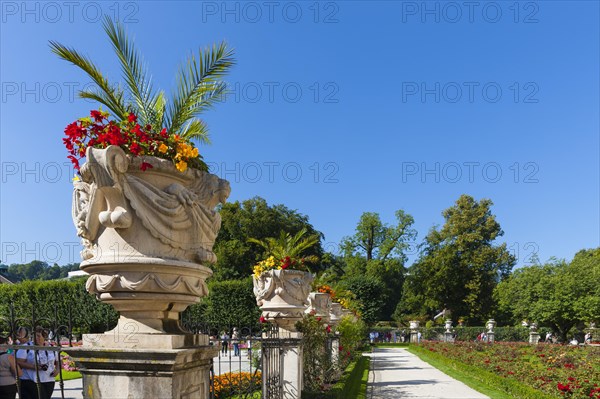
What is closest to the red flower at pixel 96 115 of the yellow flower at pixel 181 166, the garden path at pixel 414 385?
the yellow flower at pixel 181 166

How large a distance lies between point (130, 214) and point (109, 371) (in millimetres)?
917

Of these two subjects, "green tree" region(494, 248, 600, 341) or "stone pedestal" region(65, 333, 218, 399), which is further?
"green tree" region(494, 248, 600, 341)

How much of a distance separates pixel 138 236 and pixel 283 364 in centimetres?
546

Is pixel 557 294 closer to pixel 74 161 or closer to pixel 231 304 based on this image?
pixel 231 304

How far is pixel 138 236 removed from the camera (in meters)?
2.93

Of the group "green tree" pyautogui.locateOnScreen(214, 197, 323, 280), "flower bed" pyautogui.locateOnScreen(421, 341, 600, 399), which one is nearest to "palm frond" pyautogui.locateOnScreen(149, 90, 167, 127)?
"flower bed" pyautogui.locateOnScreen(421, 341, 600, 399)

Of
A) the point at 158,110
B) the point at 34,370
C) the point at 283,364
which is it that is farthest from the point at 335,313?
the point at 158,110

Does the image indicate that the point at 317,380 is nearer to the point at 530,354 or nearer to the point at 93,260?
the point at 93,260

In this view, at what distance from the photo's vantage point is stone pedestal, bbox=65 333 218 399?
2836mm

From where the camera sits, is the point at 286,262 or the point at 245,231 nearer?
the point at 286,262

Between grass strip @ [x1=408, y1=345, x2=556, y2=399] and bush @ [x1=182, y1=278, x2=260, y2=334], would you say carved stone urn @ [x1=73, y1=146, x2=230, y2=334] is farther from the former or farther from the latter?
bush @ [x1=182, y1=278, x2=260, y2=334]

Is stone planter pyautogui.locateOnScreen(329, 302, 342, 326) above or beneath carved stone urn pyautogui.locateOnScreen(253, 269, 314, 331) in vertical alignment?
beneath

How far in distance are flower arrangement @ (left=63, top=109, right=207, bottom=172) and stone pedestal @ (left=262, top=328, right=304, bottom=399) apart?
160 inches

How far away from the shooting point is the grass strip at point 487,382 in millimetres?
11844
